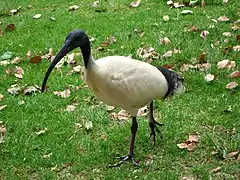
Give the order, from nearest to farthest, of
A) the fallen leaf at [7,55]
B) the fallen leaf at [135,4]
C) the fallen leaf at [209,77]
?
the fallen leaf at [209,77], the fallen leaf at [7,55], the fallen leaf at [135,4]

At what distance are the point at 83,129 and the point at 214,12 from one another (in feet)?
11.1

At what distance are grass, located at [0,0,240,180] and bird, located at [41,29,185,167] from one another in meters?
0.28

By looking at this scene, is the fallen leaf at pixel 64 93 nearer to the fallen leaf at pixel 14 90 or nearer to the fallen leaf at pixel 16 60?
the fallen leaf at pixel 14 90

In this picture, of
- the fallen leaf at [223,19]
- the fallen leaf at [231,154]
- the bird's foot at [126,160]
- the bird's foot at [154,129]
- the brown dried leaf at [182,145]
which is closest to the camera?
the fallen leaf at [231,154]

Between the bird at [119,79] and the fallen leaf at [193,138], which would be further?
the fallen leaf at [193,138]

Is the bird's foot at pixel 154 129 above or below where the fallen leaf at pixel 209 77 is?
above

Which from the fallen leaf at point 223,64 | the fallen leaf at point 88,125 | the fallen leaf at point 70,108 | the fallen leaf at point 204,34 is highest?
the fallen leaf at point 223,64

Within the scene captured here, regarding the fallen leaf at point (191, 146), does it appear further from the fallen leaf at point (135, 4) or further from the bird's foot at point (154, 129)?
the fallen leaf at point (135, 4)

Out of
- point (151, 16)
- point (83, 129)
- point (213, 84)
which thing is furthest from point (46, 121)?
point (151, 16)

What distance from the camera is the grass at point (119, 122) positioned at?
14.4 ft

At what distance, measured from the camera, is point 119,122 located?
202 inches

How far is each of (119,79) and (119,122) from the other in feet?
3.66

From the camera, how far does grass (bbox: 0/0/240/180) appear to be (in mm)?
4387

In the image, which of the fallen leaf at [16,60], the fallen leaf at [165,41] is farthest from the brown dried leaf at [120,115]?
the fallen leaf at [16,60]
